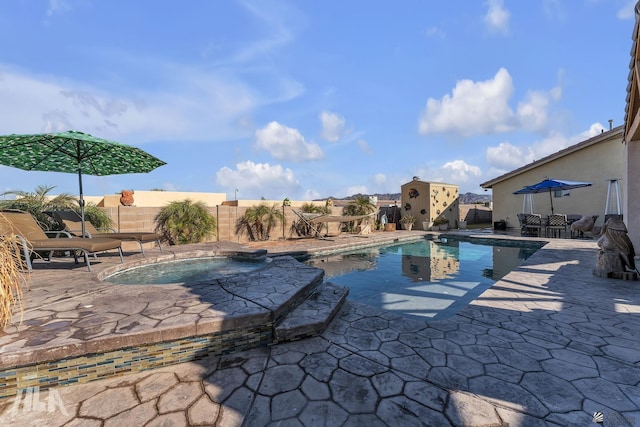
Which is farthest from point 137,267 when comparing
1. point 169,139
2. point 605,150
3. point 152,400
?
point 605,150

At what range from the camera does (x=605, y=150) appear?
36.9 ft

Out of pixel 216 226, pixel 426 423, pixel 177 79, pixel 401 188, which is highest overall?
pixel 177 79

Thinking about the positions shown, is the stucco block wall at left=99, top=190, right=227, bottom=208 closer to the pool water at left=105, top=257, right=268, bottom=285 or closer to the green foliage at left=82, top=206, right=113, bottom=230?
the green foliage at left=82, top=206, right=113, bottom=230

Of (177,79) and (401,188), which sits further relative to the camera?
(401,188)

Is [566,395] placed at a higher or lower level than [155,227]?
lower

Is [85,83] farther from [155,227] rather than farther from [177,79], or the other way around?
[155,227]

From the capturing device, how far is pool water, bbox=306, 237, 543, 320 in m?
4.25

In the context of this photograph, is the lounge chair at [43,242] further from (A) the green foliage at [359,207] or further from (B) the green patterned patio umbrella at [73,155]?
(A) the green foliage at [359,207]

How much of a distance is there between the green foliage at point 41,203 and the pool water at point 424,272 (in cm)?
→ 650

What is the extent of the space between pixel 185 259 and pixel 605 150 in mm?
16414

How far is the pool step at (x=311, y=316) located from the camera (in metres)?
2.51

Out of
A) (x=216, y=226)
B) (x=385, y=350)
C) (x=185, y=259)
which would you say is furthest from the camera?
(x=216, y=226)

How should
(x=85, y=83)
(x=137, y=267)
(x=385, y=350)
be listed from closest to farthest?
(x=385, y=350), (x=137, y=267), (x=85, y=83)

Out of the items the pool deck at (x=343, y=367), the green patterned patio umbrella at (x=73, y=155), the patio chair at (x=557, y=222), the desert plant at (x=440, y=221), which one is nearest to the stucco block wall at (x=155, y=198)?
the green patterned patio umbrella at (x=73, y=155)
